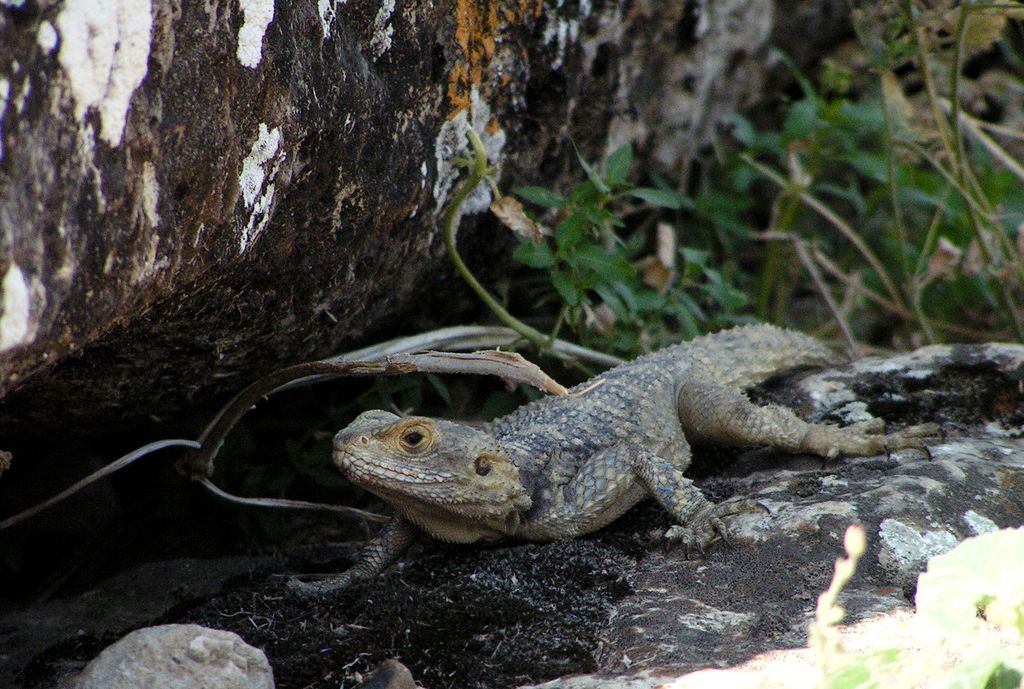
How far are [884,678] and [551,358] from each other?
2.49 meters

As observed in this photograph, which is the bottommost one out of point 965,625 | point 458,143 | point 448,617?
point 448,617

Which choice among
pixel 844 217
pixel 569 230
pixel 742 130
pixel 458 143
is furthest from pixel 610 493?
pixel 844 217

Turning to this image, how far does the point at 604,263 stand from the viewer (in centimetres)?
388

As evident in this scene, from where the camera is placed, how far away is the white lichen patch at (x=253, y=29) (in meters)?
2.50

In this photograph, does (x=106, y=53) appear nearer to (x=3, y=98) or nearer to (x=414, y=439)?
(x=3, y=98)

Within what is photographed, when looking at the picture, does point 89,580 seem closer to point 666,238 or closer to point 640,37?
point 666,238

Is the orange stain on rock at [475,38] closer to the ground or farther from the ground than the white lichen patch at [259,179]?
farther from the ground

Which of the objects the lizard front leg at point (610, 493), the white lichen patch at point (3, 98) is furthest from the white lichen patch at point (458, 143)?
the white lichen patch at point (3, 98)

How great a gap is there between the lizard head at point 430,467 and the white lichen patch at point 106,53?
1305 millimetres

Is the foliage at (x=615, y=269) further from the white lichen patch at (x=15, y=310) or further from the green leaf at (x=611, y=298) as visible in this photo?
the white lichen patch at (x=15, y=310)

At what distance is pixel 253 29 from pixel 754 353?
247 centimetres

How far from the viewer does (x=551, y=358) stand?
4.36m

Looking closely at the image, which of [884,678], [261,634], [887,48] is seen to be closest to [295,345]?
[261,634]

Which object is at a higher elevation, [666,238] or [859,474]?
[666,238]
